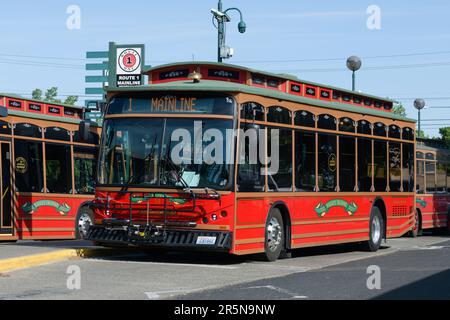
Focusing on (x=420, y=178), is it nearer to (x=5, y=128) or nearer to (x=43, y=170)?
(x=43, y=170)

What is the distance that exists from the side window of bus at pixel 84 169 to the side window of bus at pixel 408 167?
7683 millimetres

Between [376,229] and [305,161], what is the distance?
408 cm

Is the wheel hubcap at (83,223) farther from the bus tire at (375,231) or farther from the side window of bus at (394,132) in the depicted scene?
the side window of bus at (394,132)

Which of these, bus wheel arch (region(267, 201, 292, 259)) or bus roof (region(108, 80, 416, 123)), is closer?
bus roof (region(108, 80, 416, 123))

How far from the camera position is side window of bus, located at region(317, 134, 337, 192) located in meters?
Answer: 18.8

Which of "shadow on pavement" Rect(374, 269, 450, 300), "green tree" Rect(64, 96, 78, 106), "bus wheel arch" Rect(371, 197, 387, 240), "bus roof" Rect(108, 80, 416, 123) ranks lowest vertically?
"shadow on pavement" Rect(374, 269, 450, 300)

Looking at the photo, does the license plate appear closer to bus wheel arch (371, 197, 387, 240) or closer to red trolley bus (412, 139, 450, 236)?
bus wheel arch (371, 197, 387, 240)

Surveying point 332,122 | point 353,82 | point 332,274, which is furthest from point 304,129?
point 353,82

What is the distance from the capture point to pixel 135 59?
107 ft

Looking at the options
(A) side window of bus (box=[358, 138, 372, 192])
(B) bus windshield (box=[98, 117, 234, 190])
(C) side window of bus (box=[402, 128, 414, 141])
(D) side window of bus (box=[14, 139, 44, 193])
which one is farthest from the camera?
(C) side window of bus (box=[402, 128, 414, 141])

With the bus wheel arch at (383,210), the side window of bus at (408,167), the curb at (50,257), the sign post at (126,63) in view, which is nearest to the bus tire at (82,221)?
the curb at (50,257)

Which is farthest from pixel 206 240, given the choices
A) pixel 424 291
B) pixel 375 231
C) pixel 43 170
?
pixel 43 170

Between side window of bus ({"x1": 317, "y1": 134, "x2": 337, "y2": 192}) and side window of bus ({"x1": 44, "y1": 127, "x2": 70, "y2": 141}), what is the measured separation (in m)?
7.19

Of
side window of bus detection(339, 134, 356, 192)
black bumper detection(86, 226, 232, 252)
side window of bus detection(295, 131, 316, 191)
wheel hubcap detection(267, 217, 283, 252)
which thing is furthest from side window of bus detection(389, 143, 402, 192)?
black bumper detection(86, 226, 232, 252)
